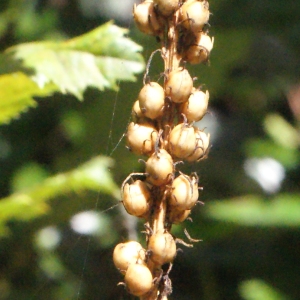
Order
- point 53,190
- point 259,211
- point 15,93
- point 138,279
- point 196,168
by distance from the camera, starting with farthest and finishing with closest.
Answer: point 196,168 → point 259,211 → point 53,190 → point 15,93 → point 138,279

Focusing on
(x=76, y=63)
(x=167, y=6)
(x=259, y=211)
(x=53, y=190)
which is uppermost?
(x=167, y=6)

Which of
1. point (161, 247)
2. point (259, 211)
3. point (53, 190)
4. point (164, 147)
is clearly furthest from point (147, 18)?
point (259, 211)

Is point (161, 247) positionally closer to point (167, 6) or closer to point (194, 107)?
point (194, 107)

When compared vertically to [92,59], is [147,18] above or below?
above

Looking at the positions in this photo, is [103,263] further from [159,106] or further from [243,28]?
[159,106]

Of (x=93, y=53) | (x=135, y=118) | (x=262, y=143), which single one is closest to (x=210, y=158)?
(x=262, y=143)

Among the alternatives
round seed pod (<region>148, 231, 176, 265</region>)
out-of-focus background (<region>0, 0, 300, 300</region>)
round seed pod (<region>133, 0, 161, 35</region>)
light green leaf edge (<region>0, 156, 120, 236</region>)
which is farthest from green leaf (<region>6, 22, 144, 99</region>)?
round seed pod (<region>148, 231, 176, 265</region>)

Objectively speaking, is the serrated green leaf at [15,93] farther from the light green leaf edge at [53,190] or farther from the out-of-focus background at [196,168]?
the out-of-focus background at [196,168]
